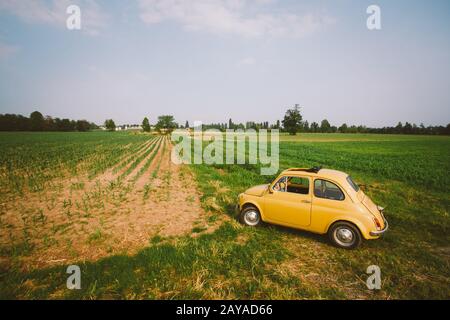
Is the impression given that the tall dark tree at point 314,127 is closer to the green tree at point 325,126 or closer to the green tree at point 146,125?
the green tree at point 325,126

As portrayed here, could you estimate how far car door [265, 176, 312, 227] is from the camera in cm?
640

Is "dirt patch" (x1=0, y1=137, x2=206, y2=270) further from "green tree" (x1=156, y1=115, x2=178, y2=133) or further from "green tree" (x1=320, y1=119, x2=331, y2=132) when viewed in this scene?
"green tree" (x1=320, y1=119, x2=331, y2=132)

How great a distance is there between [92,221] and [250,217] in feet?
18.9

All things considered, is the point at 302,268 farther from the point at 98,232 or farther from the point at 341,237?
the point at 98,232

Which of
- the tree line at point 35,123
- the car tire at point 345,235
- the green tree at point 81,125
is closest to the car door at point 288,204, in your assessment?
the car tire at point 345,235

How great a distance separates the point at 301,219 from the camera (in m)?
6.48

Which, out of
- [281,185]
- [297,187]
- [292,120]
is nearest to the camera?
[281,185]

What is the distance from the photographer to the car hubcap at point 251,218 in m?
7.44

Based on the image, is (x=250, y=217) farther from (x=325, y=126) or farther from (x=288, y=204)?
(x=325, y=126)

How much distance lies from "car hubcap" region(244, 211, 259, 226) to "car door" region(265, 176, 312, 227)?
17.8 inches

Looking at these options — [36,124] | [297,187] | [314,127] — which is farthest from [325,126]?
[36,124]

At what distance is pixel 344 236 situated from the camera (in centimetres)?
606

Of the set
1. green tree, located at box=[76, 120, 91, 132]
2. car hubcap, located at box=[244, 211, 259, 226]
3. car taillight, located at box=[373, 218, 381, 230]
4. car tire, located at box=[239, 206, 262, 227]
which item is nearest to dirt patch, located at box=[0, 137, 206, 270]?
car tire, located at box=[239, 206, 262, 227]
